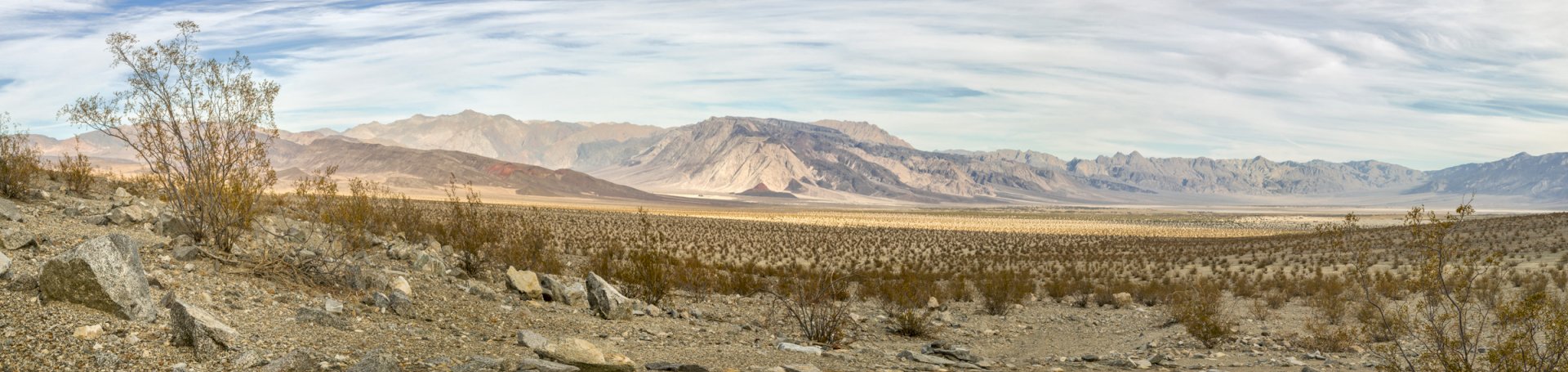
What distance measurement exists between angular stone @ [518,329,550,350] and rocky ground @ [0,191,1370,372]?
0.03m

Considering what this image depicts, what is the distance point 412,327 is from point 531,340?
148 cm

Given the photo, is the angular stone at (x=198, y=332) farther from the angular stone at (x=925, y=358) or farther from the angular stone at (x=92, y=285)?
the angular stone at (x=925, y=358)

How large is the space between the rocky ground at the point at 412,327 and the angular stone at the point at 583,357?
19 mm

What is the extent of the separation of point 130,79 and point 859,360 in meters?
10.4

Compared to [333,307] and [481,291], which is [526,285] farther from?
[333,307]

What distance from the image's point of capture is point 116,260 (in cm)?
757

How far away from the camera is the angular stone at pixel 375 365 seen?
6906 millimetres

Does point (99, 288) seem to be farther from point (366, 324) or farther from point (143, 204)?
point (143, 204)

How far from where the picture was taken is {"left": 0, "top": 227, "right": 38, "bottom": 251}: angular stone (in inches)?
350

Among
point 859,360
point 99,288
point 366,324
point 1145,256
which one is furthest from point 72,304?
point 1145,256

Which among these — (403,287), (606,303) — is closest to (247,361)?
(403,287)

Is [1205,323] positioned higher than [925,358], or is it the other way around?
[1205,323]

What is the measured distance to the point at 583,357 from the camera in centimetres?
790

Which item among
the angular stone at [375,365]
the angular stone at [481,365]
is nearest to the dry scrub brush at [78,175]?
the angular stone at [375,365]
